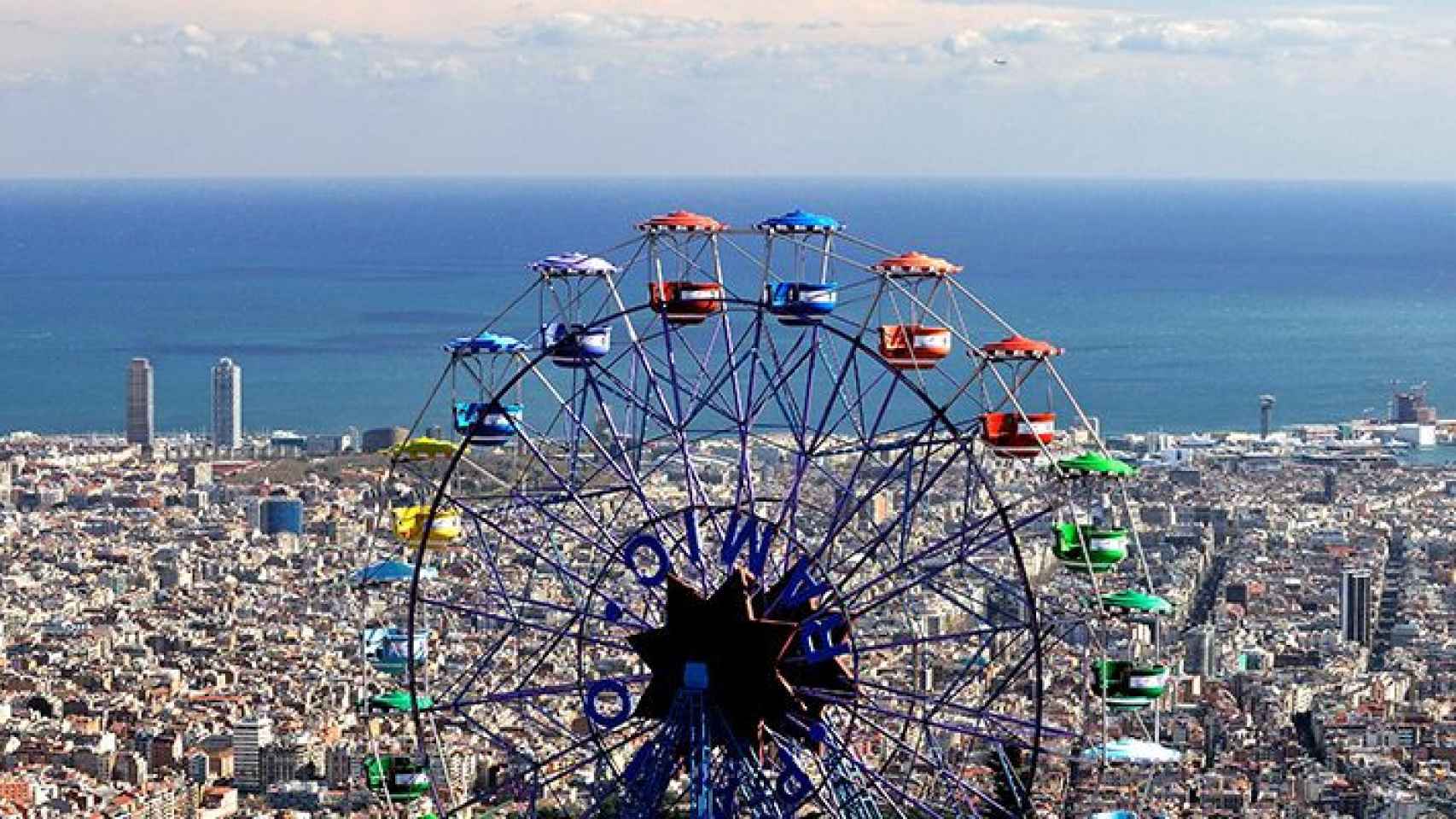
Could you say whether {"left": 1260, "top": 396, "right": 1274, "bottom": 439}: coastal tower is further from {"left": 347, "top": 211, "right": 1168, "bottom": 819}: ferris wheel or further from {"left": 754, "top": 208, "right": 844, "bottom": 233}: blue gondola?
{"left": 754, "top": 208, "right": 844, "bottom": 233}: blue gondola

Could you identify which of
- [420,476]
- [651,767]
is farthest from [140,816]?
[651,767]

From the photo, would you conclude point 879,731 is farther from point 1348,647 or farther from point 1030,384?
point 1030,384

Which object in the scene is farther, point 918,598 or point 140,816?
point 918,598

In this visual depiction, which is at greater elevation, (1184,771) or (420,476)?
(420,476)

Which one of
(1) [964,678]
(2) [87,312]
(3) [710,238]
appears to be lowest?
(2) [87,312]

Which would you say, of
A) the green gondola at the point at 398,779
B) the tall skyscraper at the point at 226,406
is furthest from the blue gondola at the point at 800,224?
the tall skyscraper at the point at 226,406

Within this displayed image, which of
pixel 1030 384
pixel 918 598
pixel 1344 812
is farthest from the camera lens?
pixel 1030 384

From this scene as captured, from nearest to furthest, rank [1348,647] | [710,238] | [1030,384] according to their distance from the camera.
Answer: [710,238] → [1348,647] → [1030,384]

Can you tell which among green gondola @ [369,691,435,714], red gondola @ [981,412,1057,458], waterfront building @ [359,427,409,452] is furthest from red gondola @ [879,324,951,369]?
waterfront building @ [359,427,409,452]

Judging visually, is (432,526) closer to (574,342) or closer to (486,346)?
(486,346)
